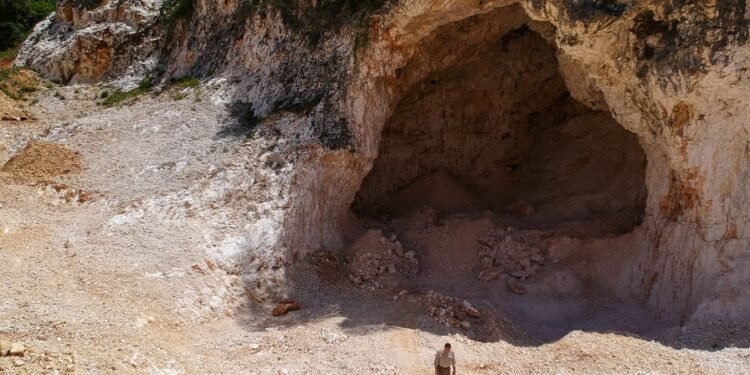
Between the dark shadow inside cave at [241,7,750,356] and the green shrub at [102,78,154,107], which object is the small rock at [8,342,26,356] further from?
the green shrub at [102,78,154,107]

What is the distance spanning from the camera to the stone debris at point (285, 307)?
35.5ft

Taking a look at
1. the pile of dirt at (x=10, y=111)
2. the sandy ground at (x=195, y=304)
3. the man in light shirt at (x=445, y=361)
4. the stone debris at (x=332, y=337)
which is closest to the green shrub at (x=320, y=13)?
the sandy ground at (x=195, y=304)


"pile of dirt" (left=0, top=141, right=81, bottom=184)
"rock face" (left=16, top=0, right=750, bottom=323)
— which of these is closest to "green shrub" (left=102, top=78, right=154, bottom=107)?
"rock face" (left=16, top=0, right=750, bottom=323)

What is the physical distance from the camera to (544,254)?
1326cm

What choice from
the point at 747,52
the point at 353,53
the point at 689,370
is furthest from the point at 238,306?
the point at 747,52

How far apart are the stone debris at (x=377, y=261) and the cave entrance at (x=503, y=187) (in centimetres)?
3

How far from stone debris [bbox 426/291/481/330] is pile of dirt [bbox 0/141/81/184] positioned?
8451 millimetres

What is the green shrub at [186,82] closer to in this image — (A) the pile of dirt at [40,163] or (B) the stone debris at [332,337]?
(A) the pile of dirt at [40,163]

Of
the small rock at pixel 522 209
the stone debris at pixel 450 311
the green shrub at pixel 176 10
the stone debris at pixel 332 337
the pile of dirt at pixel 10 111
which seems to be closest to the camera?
the stone debris at pixel 332 337

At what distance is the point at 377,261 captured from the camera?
42.0ft


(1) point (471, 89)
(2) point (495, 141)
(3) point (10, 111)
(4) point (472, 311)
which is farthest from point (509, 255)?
(3) point (10, 111)

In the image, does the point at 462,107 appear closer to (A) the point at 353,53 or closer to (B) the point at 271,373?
(A) the point at 353,53

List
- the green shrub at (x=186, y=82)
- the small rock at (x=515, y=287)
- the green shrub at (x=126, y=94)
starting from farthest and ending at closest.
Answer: the green shrub at (x=126, y=94), the green shrub at (x=186, y=82), the small rock at (x=515, y=287)

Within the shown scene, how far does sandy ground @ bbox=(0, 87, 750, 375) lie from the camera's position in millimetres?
8852
